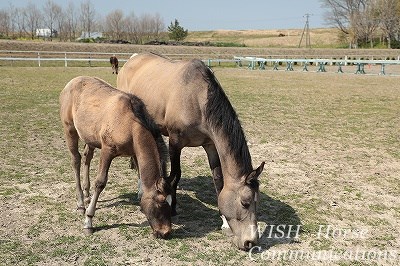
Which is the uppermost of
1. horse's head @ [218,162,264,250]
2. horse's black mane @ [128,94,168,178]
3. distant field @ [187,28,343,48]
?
distant field @ [187,28,343,48]

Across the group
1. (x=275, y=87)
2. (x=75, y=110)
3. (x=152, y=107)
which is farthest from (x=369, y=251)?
(x=275, y=87)

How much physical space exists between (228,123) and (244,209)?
0.96m

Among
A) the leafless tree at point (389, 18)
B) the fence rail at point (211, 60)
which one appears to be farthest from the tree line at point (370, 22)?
the fence rail at point (211, 60)

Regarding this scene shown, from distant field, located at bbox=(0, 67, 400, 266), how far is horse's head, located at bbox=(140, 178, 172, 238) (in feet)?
0.62

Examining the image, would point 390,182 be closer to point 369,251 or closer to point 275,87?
point 369,251

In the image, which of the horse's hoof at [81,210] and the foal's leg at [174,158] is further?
the horse's hoof at [81,210]

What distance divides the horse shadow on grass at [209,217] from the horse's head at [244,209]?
1.08ft

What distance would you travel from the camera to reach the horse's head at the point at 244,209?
13.6ft

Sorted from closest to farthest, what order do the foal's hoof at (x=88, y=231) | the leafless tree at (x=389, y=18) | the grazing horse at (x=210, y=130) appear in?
1. the grazing horse at (x=210, y=130)
2. the foal's hoof at (x=88, y=231)
3. the leafless tree at (x=389, y=18)

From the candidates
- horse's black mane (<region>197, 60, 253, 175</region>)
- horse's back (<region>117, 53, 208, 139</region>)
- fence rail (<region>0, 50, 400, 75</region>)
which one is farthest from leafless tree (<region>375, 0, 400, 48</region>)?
horse's black mane (<region>197, 60, 253, 175</region>)

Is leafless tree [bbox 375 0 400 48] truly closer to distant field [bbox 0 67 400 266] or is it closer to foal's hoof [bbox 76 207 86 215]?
distant field [bbox 0 67 400 266]

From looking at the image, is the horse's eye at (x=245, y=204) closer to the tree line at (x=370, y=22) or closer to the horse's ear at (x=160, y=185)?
the horse's ear at (x=160, y=185)

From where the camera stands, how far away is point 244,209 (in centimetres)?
418

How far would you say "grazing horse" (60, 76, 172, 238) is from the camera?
432 cm
